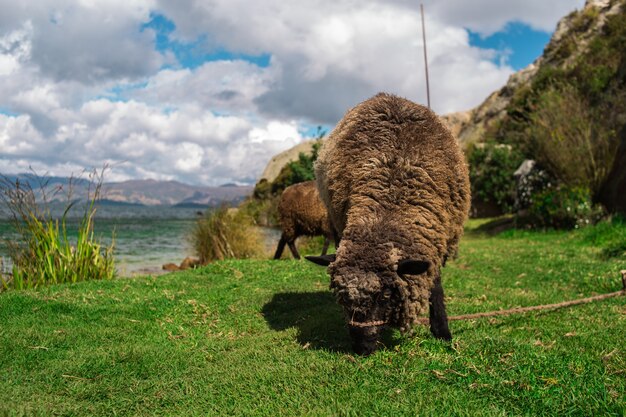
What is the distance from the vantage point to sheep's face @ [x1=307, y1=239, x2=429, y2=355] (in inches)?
177

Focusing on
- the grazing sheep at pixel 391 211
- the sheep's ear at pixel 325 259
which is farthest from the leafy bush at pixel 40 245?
the sheep's ear at pixel 325 259

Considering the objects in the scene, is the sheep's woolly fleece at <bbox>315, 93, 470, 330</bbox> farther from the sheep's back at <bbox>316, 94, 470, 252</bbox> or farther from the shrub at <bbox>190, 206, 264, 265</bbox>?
the shrub at <bbox>190, 206, 264, 265</bbox>

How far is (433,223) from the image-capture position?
5.06 metres

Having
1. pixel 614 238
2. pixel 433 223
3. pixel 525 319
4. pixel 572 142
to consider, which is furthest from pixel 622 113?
pixel 433 223

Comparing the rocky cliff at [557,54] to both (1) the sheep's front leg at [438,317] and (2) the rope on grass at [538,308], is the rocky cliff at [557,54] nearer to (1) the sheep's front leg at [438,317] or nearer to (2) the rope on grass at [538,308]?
(2) the rope on grass at [538,308]

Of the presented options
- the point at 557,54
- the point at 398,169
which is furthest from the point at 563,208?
the point at 557,54

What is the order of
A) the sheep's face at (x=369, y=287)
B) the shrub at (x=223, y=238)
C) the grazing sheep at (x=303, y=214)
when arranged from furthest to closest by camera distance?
the shrub at (x=223, y=238)
the grazing sheep at (x=303, y=214)
the sheep's face at (x=369, y=287)

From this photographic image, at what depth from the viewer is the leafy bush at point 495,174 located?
2472 cm

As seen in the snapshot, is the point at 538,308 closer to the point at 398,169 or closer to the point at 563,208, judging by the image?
the point at 398,169

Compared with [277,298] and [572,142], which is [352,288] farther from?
[572,142]

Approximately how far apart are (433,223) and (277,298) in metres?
3.53

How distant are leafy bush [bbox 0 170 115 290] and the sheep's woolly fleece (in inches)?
222

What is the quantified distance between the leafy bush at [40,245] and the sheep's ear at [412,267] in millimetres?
7015

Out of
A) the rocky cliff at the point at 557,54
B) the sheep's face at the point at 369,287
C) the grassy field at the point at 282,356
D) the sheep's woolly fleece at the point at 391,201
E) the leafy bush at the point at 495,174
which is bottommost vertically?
Answer: the grassy field at the point at 282,356
